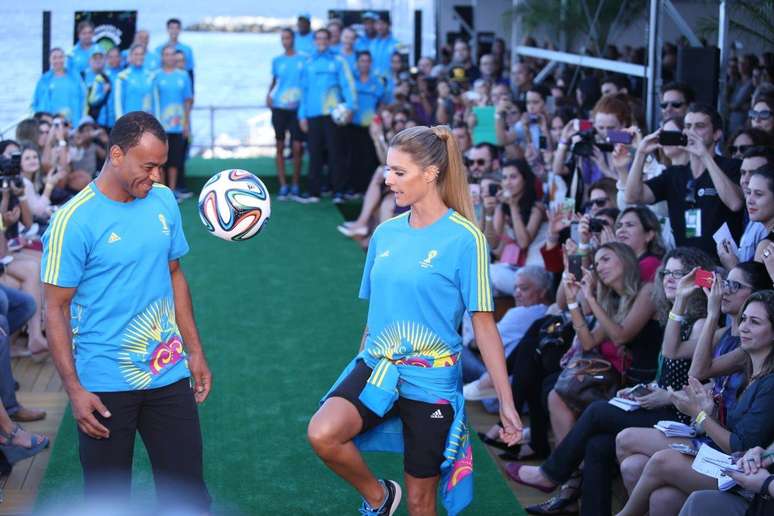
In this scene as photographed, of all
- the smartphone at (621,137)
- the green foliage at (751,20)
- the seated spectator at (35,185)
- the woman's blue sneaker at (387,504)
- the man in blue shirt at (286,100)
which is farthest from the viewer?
the man in blue shirt at (286,100)

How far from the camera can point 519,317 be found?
677cm

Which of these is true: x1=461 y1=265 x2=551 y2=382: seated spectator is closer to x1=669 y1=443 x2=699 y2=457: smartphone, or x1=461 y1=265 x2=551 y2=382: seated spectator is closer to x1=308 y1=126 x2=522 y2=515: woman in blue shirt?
x1=669 y1=443 x2=699 y2=457: smartphone

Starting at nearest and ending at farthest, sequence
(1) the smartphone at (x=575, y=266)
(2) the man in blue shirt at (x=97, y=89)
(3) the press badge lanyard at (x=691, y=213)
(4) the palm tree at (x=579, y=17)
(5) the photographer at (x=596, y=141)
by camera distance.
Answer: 1. (1) the smartphone at (x=575, y=266)
2. (3) the press badge lanyard at (x=691, y=213)
3. (5) the photographer at (x=596, y=141)
4. (4) the palm tree at (x=579, y=17)
5. (2) the man in blue shirt at (x=97, y=89)

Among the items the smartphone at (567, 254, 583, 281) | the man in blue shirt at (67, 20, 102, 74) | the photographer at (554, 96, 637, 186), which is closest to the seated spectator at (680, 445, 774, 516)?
the smartphone at (567, 254, 583, 281)

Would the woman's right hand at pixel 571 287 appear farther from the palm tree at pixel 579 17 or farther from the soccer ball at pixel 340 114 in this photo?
the soccer ball at pixel 340 114

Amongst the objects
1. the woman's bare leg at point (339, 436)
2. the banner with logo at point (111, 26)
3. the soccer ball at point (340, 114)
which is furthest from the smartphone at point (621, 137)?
the banner with logo at point (111, 26)

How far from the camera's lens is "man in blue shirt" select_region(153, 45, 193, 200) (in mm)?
13305

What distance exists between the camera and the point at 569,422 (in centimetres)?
554

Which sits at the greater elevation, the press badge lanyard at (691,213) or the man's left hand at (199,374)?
the press badge lanyard at (691,213)

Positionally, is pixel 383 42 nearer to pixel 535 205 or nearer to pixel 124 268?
pixel 535 205

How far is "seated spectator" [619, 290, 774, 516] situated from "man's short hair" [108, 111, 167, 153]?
2.32m

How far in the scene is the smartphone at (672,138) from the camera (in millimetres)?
6340

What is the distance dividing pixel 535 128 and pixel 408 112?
8.11 ft

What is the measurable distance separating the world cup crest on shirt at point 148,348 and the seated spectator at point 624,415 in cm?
197
